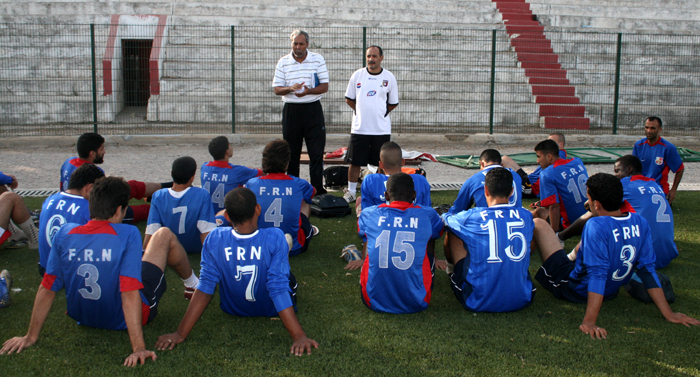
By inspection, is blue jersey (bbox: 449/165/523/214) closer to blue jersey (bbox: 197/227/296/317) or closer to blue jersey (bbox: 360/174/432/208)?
blue jersey (bbox: 360/174/432/208)

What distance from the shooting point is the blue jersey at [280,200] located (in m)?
4.80

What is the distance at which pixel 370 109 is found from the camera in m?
6.86

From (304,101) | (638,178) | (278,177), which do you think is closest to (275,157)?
(278,177)

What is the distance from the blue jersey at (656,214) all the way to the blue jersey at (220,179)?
3.39 metres

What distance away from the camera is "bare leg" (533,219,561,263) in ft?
13.0

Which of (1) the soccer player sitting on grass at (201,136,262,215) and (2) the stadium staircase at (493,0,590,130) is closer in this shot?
(1) the soccer player sitting on grass at (201,136,262,215)

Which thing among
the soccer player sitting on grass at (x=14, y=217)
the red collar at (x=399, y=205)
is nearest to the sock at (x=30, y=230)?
the soccer player sitting on grass at (x=14, y=217)

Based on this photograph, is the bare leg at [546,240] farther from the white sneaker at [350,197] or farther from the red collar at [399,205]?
the white sneaker at [350,197]

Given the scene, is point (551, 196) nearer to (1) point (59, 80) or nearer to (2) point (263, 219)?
(2) point (263, 219)

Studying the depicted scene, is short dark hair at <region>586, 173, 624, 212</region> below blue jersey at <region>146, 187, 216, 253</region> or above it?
above

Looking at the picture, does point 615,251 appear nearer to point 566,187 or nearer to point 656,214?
point 656,214

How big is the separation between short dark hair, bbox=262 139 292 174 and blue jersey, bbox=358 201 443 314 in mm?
1284

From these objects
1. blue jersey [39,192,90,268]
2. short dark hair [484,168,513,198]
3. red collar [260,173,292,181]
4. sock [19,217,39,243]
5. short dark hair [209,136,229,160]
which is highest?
short dark hair [209,136,229,160]

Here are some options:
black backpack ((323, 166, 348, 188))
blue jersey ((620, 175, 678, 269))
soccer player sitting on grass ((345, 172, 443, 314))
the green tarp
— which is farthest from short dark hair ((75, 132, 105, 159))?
Answer: the green tarp
